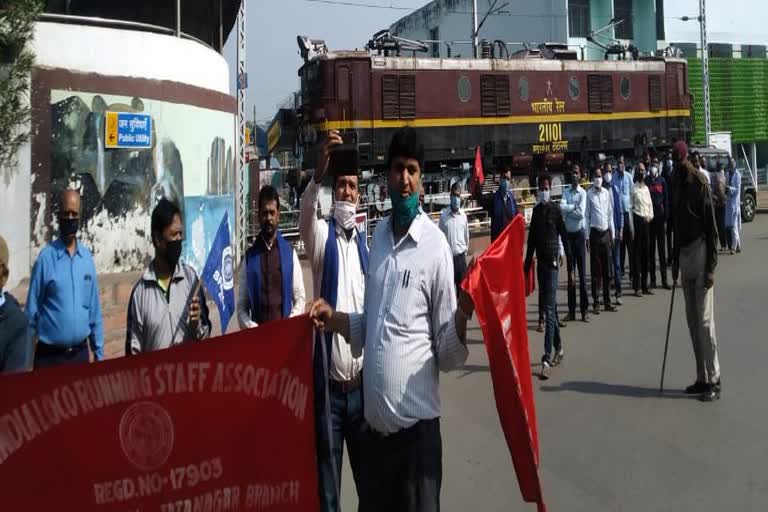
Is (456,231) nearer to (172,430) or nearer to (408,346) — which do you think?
(408,346)

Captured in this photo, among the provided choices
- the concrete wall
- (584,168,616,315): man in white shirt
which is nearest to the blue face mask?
the concrete wall

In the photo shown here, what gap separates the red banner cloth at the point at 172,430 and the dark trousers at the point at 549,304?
14.3ft

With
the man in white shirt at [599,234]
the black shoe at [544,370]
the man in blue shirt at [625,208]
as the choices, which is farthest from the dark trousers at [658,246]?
the black shoe at [544,370]

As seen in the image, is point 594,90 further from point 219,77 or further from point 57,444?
point 57,444

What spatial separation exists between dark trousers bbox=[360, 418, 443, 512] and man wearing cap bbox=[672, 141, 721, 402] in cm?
394

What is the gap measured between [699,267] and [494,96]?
16612 millimetres

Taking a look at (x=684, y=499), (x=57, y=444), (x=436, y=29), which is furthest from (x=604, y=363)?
(x=436, y=29)

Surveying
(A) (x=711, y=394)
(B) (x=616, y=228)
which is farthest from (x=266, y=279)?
(B) (x=616, y=228)

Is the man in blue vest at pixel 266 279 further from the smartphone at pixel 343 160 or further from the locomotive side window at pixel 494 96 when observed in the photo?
the locomotive side window at pixel 494 96

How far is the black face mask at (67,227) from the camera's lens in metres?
4.98

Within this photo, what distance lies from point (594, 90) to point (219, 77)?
620 inches

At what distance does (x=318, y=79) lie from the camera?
19.8 meters

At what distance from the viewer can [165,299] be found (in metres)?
3.79

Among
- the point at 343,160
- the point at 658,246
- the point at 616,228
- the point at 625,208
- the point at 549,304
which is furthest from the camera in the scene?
the point at 658,246
